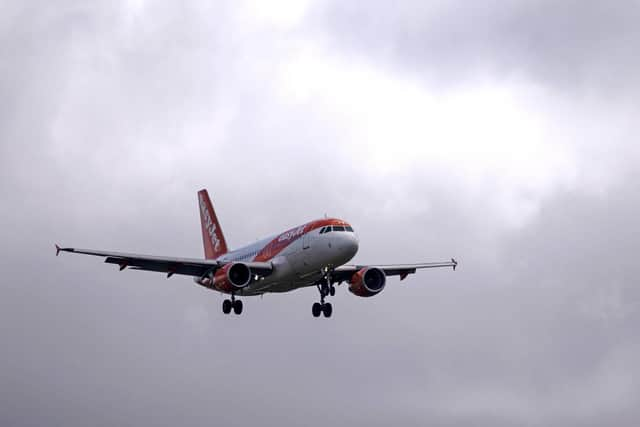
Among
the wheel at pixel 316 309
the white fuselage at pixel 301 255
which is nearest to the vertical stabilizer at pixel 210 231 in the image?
the white fuselage at pixel 301 255

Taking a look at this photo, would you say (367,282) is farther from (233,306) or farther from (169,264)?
(169,264)

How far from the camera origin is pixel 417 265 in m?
67.6

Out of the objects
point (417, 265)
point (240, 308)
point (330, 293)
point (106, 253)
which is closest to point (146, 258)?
point (106, 253)

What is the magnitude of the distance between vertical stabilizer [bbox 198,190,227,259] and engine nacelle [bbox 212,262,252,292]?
16.1 m

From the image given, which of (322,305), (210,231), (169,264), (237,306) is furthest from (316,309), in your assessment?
(210,231)

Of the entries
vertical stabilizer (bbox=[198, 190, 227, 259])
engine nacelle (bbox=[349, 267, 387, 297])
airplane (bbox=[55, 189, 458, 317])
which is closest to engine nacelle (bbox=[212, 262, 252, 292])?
airplane (bbox=[55, 189, 458, 317])

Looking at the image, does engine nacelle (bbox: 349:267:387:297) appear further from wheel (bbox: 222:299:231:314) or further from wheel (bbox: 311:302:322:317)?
wheel (bbox: 222:299:231:314)

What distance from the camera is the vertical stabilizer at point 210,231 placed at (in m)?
76.9

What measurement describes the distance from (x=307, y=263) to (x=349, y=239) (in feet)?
10.6

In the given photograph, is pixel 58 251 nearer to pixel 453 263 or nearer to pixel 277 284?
pixel 277 284

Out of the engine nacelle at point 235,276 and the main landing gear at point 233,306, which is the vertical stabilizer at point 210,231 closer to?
the main landing gear at point 233,306

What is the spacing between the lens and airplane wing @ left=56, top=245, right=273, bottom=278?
193 ft

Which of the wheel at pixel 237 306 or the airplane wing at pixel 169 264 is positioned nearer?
the airplane wing at pixel 169 264

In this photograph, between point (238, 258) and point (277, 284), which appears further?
point (238, 258)
